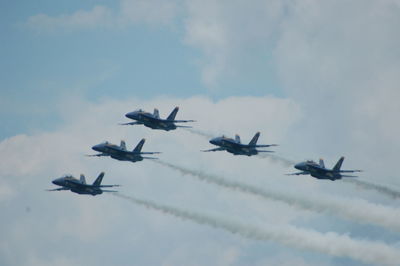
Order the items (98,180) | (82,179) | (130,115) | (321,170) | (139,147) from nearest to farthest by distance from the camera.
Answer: (321,170) < (130,115) < (139,147) < (98,180) < (82,179)

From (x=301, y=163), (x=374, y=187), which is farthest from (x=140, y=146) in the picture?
(x=374, y=187)

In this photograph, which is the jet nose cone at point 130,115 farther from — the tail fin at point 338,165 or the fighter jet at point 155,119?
the tail fin at point 338,165

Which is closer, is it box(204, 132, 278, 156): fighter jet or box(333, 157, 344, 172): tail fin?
box(333, 157, 344, 172): tail fin

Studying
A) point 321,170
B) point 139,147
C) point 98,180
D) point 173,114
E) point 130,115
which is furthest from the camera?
point 98,180

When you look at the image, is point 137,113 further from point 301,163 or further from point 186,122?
point 301,163

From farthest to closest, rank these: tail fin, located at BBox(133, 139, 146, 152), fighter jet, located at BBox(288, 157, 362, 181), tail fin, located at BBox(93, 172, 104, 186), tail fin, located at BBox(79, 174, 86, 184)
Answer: tail fin, located at BBox(79, 174, 86, 184) < tail fin, located at BBox(93, 172, 104, 186) < tail fin, located at BBox(133, 139, 146, 152) < fighter jet, located at BBox(288, 157, 362, 181)

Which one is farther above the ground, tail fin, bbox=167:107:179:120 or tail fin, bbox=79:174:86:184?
tail fin, bbox=167:107:179:120

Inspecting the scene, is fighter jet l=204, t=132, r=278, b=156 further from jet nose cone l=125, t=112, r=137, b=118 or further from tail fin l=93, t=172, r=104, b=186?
tail fin l=93, t=172, r=104, b=186

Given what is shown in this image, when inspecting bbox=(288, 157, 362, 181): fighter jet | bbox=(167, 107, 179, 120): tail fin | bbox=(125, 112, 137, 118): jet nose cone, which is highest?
bbox=(167, 107, 179, 120): tail fin

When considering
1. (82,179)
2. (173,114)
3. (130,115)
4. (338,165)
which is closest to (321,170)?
(338,165)

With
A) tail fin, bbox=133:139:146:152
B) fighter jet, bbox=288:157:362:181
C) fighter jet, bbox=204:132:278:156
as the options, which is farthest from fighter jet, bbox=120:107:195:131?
fighter jet, bbox=288:157:362:181

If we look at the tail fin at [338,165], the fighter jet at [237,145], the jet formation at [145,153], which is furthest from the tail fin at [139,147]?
the tail fin at [338,165]

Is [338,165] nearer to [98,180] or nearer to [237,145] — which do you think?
[237,145]

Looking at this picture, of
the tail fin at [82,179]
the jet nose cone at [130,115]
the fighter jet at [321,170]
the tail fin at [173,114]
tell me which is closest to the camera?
the fighter jet at [321,170]
